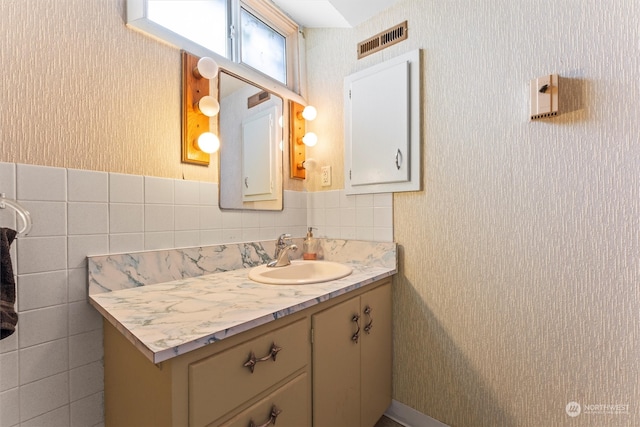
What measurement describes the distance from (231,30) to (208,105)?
0.55 metres

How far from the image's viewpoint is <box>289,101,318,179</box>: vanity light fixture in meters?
1.77

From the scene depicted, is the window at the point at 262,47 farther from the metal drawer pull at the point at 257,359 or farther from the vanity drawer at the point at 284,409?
the vanity drawer at the point at 284,409

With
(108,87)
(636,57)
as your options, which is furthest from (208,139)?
(636,57)

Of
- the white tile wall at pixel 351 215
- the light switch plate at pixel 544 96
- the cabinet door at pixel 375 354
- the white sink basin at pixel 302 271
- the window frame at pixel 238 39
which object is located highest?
the window frame at pixel 238 39

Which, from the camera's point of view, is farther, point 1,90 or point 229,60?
point 229,60

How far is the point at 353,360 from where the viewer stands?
1.17 meters

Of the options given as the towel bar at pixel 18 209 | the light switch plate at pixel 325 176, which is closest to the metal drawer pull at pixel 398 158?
the light switch plate at pixel 325 176

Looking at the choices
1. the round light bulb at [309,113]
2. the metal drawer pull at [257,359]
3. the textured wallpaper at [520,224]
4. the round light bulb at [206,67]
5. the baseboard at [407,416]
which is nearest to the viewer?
the metal drawer pull at [257,359]

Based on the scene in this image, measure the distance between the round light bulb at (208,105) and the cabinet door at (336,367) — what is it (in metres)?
0.97

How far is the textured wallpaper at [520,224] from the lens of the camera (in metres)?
0.94

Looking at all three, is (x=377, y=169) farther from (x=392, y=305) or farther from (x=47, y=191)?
(x=47, y=191)

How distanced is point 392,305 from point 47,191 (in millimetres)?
1474

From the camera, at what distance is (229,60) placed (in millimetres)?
1436

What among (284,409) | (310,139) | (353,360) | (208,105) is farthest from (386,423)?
(208,105)
